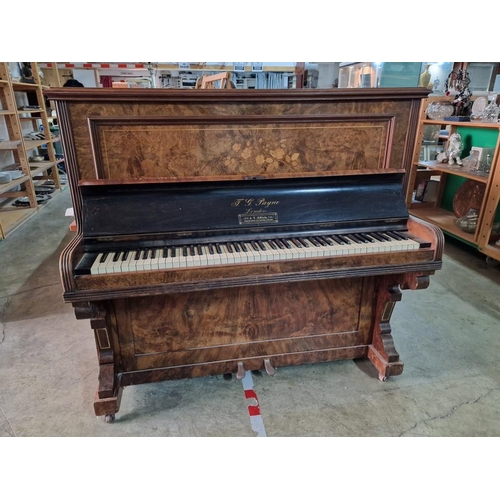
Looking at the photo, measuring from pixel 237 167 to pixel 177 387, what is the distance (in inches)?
44.0

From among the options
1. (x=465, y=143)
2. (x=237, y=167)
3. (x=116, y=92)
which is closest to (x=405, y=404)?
(x=237, y=167)

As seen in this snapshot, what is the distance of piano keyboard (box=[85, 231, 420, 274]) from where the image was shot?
1.36m

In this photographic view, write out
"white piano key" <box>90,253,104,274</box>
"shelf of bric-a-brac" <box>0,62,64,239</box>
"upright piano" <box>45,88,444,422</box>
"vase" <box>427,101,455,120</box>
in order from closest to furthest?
"white piano key" <box>90,253,104,274</box>
"upright piano" <box>45,88,444,422</box>
"vase" <box>427,101,455,120</box>
"shelf of bric-a-brac" <box>0,62,64,239</box>

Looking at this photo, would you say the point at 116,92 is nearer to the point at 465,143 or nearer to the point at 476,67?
the point at 465,143

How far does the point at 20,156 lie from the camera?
463cm

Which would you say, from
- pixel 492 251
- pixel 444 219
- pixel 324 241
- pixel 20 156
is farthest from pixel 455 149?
pixel 20 156

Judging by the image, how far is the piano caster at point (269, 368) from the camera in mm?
1816

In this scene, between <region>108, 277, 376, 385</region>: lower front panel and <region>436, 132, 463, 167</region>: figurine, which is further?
<region>436, 132, 463, 167</region>: figurine

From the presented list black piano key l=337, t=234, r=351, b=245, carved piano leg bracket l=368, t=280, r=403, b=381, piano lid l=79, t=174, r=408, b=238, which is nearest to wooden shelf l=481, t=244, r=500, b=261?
carved piano leg bracket l=368, t=280, r=403, b=381

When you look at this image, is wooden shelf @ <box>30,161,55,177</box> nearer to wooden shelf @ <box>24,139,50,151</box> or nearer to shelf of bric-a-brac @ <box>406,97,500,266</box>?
wooden shelf @ <box>24,139,50,151</box>

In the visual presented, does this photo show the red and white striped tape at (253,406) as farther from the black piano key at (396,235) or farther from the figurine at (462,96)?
the figurine at (462,96)

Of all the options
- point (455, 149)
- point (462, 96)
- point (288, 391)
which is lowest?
point (288, 391)

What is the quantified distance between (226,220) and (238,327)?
56cm

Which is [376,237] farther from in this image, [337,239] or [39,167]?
[39,167]
